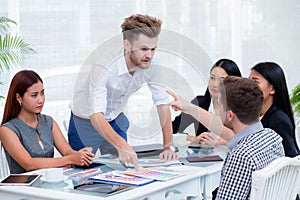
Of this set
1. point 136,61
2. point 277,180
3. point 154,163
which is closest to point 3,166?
point 154,163

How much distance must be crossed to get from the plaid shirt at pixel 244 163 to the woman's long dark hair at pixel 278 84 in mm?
715

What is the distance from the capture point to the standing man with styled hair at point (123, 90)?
7.72ft

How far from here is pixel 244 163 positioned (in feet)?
6.19

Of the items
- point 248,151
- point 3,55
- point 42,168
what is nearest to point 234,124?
point 248,151

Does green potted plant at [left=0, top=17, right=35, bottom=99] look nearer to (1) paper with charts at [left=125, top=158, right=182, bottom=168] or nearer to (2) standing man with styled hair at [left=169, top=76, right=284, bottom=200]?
(1) paper with charts at [left=125, top=158, right=182, bottom=168]

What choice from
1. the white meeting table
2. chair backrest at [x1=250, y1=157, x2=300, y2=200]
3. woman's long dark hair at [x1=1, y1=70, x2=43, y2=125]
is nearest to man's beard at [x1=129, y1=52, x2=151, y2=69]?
the white meeting table

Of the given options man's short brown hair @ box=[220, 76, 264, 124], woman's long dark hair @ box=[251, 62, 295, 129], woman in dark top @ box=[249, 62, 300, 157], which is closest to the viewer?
man's short brown hair @ box=[220, 76, 264, 124]

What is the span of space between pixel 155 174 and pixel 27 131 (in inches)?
28.6

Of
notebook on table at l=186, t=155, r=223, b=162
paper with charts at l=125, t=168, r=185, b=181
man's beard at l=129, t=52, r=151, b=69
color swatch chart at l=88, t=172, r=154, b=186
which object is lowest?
notebook on table at l=186, t=155, r=223, b=162

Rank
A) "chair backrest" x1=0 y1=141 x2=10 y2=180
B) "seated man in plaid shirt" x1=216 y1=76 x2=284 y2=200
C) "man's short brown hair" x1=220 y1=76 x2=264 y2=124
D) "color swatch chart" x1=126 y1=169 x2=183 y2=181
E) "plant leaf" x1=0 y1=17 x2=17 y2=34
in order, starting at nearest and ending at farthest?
"seated man in plaid shirt" x1=216 y1=76 x2=284 y2=200 → "man's short brown hair" x1=220 y1=76 x2=264 y2=124 → "color swatch chart" x1=126 y1=169 x2=183 y2=181 → "chair backrest" x1=0 y1=141 x2=10 y2=180 → "plant leaf" x1=0 y1=17 x2=17 y2=34

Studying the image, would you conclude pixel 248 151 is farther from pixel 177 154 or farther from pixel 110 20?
pixel 110 20

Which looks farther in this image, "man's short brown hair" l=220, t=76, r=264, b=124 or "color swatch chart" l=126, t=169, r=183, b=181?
"color swatch chart" l=126, t=169, r=183, b=181

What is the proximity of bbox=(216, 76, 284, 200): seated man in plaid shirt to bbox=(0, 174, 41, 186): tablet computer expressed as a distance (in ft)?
2.32

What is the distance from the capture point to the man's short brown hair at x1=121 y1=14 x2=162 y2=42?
2311mm
